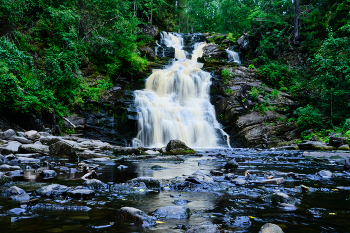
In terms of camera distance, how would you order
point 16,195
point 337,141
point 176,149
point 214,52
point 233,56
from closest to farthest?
point 16,195 < point 176,149 < point 337,141 < point 214,52 < point 233,56

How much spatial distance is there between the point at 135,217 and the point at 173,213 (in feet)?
1.46

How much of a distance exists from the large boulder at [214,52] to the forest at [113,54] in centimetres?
296

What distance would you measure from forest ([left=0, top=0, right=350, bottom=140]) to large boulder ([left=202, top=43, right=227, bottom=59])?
9.72ft

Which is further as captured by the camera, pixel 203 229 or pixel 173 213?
pixel 173 213

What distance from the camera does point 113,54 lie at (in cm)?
1989

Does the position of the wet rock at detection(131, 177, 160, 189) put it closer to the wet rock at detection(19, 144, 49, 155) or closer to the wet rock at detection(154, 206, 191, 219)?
the wet rock at detection(154, 206, 191, 219)

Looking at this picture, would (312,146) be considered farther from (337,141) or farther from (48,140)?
(48,140)

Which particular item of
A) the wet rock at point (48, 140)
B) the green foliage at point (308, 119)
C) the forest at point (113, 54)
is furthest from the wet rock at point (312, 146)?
the wet rock at point (48, 140)

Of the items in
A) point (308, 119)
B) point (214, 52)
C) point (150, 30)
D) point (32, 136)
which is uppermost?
point (150, 30)

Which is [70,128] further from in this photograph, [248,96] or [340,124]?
[340,124]

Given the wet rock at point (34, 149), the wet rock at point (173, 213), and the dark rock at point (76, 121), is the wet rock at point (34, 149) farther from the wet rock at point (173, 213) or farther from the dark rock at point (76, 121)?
the wet rock at point (173, 213)

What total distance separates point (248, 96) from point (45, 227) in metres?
18.1

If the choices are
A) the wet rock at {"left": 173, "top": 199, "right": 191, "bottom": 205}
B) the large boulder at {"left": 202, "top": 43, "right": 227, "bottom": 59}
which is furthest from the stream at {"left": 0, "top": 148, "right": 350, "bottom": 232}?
→ the large boulder at {"left": 202, "top": 43, "right": 227, "bottom": 59}

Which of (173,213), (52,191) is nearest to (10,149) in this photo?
(52,191)
